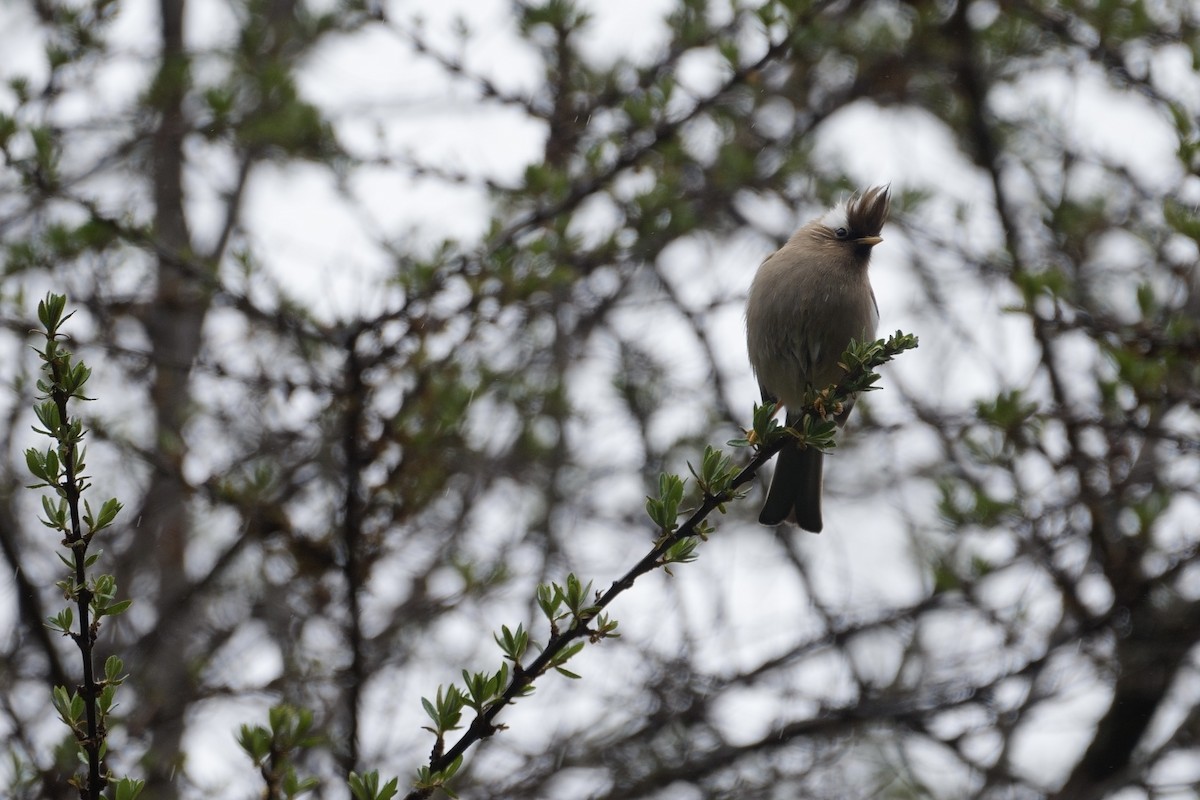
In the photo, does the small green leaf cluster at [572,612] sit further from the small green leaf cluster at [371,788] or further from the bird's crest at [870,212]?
the bird's crest at [870,212]

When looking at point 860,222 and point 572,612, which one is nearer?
point 572,612

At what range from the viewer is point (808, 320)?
16.8 ft

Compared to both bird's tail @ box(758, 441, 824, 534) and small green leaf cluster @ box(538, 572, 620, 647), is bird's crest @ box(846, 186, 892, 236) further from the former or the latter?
small green leaf cluster @ box(538, 572, 620, 647)

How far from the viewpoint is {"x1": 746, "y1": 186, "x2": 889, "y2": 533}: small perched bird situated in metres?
5.13

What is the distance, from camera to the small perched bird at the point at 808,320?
5133mm

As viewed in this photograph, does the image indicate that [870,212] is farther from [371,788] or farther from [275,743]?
[371,788]

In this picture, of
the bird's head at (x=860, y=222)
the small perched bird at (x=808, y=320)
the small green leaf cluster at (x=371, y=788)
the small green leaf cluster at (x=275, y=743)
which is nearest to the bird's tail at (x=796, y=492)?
the small perched bird at (x=808, y=320)

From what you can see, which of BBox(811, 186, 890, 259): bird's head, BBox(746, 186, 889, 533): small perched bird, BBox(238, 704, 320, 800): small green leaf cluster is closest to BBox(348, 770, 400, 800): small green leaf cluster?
BBox(238, 704, 320, 800): small green leaf cluster

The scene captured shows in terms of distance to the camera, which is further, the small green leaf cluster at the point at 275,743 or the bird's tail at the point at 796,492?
the bird's tail at the point at 796,492

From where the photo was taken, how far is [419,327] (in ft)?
14.7

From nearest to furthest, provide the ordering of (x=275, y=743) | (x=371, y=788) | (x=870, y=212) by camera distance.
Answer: (x=371, y=788), (x=275, y=743), (x=870, y=212)

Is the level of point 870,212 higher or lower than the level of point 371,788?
higher

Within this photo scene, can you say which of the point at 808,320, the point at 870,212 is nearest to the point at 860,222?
the point at 870,212

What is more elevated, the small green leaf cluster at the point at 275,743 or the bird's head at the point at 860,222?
the bird's head at the point at 860,222
